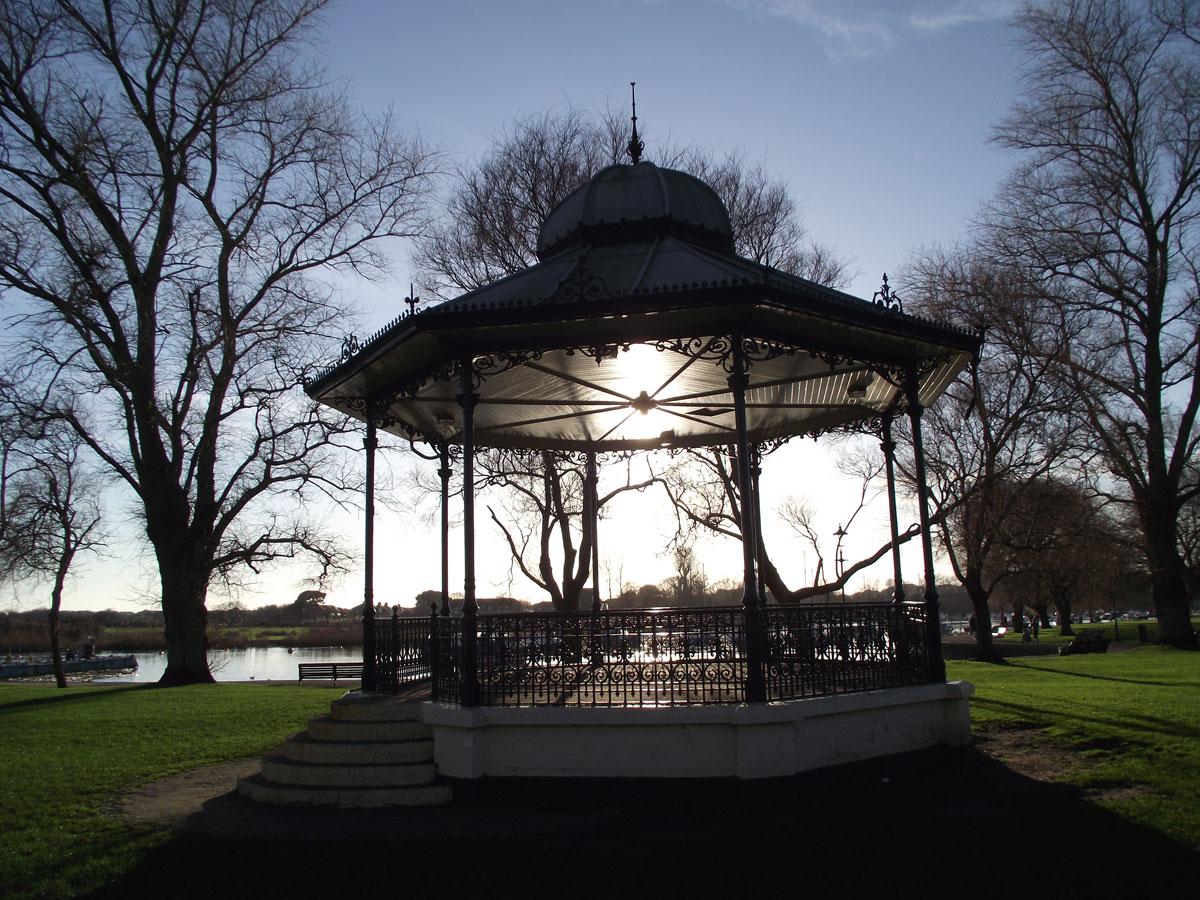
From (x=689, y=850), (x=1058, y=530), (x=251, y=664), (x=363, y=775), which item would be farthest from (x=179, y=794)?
(x=251, y=664)

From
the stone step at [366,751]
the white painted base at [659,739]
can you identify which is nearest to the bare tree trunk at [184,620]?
the stone step at [366,751]

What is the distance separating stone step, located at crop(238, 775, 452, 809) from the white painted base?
0.24 metres

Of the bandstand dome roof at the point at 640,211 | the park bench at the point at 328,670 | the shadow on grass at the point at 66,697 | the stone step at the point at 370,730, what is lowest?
the park bench at the point at 328,670

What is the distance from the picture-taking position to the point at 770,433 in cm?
1444

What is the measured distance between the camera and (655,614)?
834 centimetres

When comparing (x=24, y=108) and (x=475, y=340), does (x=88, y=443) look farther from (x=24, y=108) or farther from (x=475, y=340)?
(x=475, y=340)

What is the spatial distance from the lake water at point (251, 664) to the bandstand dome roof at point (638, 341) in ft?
63.0

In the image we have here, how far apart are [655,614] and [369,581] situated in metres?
4.67

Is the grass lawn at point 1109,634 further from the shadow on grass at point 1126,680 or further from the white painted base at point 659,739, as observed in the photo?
the white painted base at point 659,739

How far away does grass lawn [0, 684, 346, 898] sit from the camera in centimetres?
668

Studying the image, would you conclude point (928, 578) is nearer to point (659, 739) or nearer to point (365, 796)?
point (659, 739)

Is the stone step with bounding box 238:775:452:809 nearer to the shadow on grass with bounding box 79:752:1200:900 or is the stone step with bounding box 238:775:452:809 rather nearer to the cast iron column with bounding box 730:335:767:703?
the shadow on grass with bounding box 79:752:1200:900

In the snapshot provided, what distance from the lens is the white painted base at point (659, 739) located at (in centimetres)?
777

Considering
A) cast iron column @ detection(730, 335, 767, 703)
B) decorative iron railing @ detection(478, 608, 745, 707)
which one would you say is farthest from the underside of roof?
decorative iron railing @ detection(478, 608, 745, 707)
